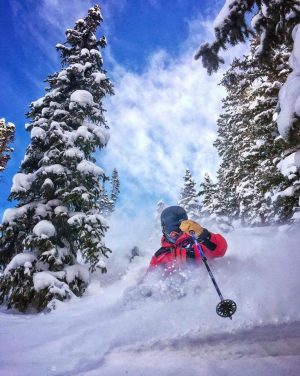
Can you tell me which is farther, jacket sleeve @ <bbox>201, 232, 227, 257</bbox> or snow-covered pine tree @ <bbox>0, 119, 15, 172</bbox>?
snow-covered pine tree @ <bbox>0, 119, 15, 172</bbox>

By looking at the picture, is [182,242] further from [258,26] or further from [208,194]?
[208,194]

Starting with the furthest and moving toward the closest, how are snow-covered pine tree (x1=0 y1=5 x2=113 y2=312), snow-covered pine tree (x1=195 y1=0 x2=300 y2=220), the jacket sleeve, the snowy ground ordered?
snow-covered pine tree (x1=0 y1=5 x2=113 y2=312) < the jacket sleeve < snow-covered pine tree (x1=195 y1=0 x2=300 y2=220) < the snowy ground

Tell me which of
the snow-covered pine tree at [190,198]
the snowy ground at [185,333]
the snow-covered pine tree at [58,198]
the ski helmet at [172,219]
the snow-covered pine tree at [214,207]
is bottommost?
the snowy ground at [185,333]

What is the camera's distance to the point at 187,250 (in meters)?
7.25

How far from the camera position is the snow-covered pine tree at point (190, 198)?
42.9 meters

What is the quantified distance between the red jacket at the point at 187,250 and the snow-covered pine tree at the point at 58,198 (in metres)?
4.33

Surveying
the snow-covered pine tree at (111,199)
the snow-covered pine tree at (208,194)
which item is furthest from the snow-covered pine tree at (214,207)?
the snow-covered pine tree at (111,199)

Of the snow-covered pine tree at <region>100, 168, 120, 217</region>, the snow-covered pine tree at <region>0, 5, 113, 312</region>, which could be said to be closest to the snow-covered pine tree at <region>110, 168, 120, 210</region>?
the snow-covered pine tree at <region>100, 168, 120, 217</region>

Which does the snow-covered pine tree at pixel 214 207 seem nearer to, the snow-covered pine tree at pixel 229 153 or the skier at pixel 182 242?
the snow-covered pine tree at pixel 229 153

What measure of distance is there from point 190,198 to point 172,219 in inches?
1426

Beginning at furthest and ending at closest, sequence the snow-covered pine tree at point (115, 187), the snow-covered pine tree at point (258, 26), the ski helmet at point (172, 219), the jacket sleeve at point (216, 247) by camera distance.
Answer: the snow-covered pine tree at point (115, 187), the ski helmet at point (172, 219), the jacket sleeve at point (216, 247), the snow-covered pine tree at point (258, 26)

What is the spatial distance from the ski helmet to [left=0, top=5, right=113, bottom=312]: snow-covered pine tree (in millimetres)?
4598

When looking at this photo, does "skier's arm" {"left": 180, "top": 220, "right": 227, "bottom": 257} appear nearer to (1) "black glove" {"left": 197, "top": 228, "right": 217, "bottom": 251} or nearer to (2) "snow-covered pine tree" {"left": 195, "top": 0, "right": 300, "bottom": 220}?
(1) "black glove" {"left": 197, "top": 228, "right": 217, "bottom": 251}

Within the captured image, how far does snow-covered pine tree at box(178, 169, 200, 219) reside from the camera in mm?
42875
